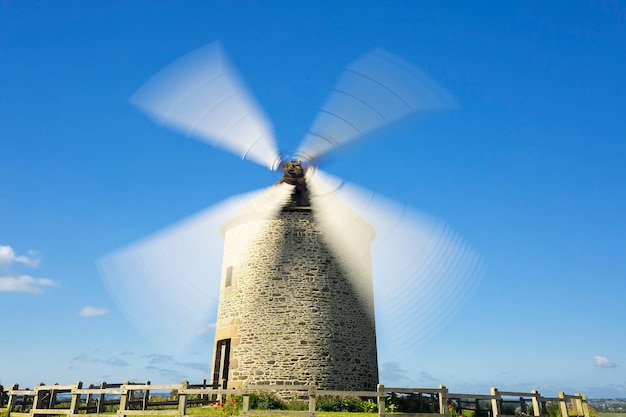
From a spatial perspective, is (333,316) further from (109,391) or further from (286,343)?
(109,391)

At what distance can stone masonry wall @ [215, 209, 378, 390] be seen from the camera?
16.4 metres

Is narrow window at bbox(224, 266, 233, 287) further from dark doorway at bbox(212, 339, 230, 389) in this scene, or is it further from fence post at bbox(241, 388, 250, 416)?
fence post at bbox(241, 388, 250, 416)

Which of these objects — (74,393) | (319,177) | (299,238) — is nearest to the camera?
(74,393)

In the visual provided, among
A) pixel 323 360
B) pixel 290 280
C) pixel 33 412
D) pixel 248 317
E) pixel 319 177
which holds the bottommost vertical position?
pixel 33 412

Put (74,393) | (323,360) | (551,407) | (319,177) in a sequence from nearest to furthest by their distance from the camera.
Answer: (74,393)
(551,407)
(323,360)
(319,177)

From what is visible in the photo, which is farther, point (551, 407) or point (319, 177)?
point (319, 177)

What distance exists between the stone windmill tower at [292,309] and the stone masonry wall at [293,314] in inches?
1.3

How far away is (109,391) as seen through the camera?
13.1 meters

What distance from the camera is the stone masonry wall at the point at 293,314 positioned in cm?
1644

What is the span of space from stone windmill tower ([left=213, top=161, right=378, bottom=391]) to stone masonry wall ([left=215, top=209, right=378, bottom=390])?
3 centimetres

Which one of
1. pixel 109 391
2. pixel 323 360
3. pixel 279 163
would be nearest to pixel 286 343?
pixel 323 360

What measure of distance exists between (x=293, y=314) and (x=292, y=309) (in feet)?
0.58

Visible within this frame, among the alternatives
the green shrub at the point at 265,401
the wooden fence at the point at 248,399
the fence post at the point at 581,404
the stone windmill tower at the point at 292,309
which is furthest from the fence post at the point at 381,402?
the fence post at the point at 581,404

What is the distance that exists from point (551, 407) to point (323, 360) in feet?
23.0
